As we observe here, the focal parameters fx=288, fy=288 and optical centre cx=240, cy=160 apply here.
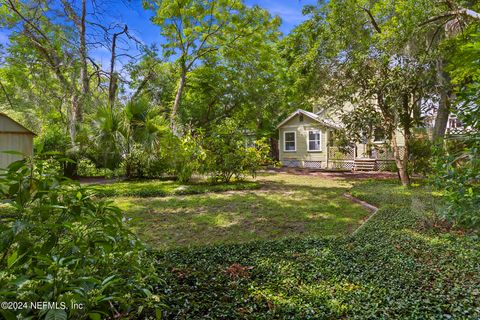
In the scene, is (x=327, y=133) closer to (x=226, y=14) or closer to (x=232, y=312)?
(x=226, y=14)

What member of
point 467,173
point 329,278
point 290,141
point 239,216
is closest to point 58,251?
point 329,278

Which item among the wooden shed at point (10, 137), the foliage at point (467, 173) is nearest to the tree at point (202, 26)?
the wooden shed at point (10, 137)

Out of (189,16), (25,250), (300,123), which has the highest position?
(189,16)

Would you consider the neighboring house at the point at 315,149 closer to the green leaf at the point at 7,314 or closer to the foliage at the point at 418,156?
the foliage at the point at 418,156

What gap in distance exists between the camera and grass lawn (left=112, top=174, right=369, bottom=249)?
4398 millimetres

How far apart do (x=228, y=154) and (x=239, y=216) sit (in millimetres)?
3959

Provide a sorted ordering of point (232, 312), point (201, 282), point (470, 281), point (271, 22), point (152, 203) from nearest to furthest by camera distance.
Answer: point (232, 312) < point (201, 282) < point (470, 281) < point (152, 203) < point (271, 22)

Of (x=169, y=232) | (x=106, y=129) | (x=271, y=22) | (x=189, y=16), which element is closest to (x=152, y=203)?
(x=169, y=232)

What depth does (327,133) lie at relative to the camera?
54.6 ft

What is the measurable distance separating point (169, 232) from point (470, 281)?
3.75 meters

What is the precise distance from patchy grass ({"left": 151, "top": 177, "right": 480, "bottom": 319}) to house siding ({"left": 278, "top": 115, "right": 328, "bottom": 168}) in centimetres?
1387

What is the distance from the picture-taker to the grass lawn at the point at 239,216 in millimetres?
4398

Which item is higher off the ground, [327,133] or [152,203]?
[327,133]

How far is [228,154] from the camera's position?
933 centimetres
